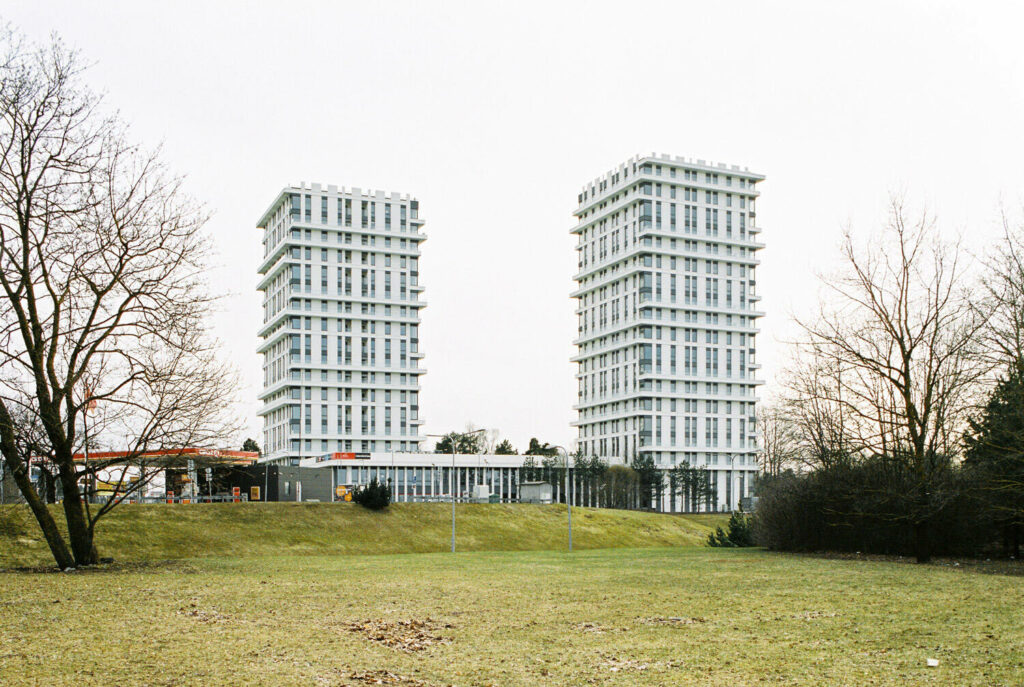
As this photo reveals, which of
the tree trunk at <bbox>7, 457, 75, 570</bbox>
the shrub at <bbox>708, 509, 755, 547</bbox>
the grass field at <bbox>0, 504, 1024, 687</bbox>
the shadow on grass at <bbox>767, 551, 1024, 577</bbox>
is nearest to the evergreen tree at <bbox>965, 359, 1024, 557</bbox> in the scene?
the shadow on grass at <bbox>767, 551, 1024, 577</bbox>

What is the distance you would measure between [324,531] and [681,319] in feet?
326

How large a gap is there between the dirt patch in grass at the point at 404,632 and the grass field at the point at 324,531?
30.2 metres

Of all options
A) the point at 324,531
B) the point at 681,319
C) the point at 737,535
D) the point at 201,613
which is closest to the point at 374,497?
the point at 324,531

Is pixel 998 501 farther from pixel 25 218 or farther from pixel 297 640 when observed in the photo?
pixel 25 218

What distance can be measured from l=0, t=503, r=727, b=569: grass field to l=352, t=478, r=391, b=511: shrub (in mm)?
758

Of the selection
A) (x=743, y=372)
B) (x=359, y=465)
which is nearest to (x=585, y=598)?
(x=359, y=465)

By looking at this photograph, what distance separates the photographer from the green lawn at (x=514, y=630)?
1277 cm

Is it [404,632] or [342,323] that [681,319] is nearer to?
[342,323]

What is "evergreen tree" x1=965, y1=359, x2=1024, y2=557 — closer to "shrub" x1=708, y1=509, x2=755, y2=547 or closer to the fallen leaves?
the fallen leaves

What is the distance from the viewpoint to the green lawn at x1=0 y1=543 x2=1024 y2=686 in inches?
503

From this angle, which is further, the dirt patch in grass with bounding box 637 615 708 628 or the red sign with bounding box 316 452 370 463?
the red sign with bounding box 316 452 370 463

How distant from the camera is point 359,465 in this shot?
440 feet

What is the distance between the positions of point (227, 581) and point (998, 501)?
26414 mm

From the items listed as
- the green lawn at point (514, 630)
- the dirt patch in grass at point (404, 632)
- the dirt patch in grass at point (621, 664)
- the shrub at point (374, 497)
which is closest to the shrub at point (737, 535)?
the shrub at point (374, 497)
